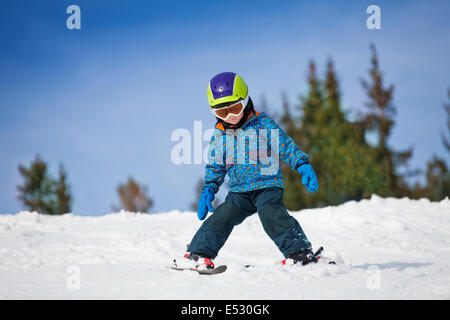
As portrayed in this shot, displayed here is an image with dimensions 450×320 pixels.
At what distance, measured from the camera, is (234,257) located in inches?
183

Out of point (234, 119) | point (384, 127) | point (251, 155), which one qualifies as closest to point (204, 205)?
point (251, 155)

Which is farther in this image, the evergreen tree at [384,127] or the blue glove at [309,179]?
the evergreen tree at [384,127]

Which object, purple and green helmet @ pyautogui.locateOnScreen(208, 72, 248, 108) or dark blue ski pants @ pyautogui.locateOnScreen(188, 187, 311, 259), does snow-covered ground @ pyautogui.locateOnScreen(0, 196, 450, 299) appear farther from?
purple and green helmet @ pyautogui.locateOnScreen(208, 72, 248, 108)

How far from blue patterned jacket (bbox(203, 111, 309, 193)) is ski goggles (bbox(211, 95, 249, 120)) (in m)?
0.12

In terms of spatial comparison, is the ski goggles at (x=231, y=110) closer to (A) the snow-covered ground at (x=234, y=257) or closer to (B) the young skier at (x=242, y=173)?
(B) the young skier at (x=242, y=173)

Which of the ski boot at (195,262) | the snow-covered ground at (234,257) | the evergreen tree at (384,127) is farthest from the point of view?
the evergreen tree at (384,127)

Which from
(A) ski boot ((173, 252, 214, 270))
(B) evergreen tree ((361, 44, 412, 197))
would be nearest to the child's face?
(A) ski boot ((173, 252, 214, 270))

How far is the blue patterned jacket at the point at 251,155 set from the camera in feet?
12.3

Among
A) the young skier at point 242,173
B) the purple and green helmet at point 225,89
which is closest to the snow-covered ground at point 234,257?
the young skier at point 242,173

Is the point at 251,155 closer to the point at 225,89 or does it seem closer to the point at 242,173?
the point at 242,173

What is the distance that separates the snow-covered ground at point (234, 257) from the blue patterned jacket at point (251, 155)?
27.0 inches

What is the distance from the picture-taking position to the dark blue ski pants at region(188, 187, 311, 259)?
11.7 ft

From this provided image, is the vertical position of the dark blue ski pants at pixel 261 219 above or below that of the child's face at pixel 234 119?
below

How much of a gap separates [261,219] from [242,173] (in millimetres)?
417
